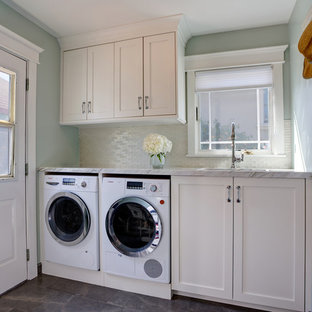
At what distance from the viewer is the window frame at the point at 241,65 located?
2.32 meters

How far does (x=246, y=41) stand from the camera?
7.95 feet

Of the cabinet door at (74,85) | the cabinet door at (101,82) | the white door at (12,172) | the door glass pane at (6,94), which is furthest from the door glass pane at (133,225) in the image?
the door glass pane at (6,94)

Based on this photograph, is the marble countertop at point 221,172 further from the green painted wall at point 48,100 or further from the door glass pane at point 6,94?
the door glass pane at point 6,94

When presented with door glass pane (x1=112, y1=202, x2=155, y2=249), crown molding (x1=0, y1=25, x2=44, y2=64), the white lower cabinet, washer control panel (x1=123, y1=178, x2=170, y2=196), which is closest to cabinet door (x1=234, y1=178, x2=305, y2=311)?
the white lower cabinet

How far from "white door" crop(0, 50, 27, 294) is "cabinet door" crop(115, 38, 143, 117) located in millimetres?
875

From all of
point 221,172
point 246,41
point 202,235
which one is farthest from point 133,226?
point 246,41

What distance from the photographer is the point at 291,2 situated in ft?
6.58

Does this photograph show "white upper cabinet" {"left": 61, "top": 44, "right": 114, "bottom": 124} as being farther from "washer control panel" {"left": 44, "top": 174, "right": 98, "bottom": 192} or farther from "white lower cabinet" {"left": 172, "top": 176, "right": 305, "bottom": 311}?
"white lower cabinet" {"left": 172, "top": 176, "right": 305, "bottom": 311}

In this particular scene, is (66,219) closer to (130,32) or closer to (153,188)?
(153,188)

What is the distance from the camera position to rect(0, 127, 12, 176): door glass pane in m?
1.99

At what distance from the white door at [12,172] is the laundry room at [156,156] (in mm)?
11

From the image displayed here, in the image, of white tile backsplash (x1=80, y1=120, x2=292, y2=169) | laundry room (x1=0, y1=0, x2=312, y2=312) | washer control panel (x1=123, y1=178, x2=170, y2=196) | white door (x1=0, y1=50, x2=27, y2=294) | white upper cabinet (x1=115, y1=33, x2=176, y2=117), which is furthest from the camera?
white tile backsplash (x1=80, y1=120, x2=292, y2=169)

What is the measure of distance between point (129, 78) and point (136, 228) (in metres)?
1.45

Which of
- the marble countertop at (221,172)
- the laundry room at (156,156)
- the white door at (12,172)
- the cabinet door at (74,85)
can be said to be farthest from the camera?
the cabinet door at (74,85)
